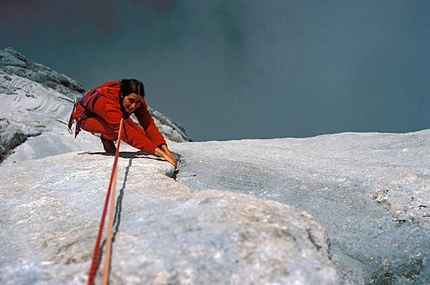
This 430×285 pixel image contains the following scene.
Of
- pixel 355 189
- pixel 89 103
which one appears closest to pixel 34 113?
pixel 89 103

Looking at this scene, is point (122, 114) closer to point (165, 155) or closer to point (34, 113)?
point (165, 155)

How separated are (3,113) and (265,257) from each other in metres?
12.3

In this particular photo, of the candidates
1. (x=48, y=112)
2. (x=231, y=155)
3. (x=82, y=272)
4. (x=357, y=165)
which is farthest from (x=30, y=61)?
(x=82, y=272)

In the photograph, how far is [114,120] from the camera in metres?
5.11

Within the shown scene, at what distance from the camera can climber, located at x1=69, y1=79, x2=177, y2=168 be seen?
5.14 m

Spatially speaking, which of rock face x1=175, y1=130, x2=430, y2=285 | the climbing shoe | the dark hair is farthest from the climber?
rock face x1=175, y1=130, x2=430, y2=285

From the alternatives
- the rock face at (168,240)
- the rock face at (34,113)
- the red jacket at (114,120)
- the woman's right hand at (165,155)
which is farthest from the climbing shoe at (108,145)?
the rock face at (34,113)

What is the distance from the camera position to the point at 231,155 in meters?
6.55

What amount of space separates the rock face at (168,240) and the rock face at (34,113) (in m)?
7.06

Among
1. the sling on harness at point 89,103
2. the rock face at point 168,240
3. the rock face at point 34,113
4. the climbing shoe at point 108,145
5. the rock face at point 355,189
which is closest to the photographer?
the rock face at point 168,240

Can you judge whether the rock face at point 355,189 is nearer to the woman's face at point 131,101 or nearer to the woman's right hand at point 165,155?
the woman's right hand at point 165,155

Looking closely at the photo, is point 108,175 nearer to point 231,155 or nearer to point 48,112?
point 231,155

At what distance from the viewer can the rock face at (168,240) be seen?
205 cm

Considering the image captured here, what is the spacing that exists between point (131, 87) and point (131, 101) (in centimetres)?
20
